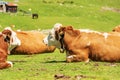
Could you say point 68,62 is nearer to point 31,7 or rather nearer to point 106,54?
point 106,54

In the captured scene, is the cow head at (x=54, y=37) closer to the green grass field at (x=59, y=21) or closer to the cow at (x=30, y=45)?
the green grass field at (x=59, y=21)

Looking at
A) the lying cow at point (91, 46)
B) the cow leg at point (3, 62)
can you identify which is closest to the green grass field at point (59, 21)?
the cow leg at point (3, 62)

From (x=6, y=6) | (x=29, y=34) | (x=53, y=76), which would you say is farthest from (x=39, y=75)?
(x=6, y=6)

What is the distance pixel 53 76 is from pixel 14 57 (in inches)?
305

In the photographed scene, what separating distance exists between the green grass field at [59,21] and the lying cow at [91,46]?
1.74 feet

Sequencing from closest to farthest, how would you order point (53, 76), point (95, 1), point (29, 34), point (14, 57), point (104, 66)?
1. point (53, 76)
2. point (104, 66)
3. point (14, 57)
4. point (29, 34)
5. point (95, 1)

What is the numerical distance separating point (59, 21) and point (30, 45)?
35.4m

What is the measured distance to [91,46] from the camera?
16641mm

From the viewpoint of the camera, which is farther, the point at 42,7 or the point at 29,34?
the point at 42,7

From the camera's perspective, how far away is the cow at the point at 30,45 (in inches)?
848

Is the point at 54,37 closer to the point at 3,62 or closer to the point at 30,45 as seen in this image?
the point at 3,62

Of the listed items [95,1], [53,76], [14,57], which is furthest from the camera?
[95,1]

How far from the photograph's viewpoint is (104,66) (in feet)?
48.7

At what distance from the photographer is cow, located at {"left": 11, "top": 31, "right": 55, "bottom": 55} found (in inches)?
848
